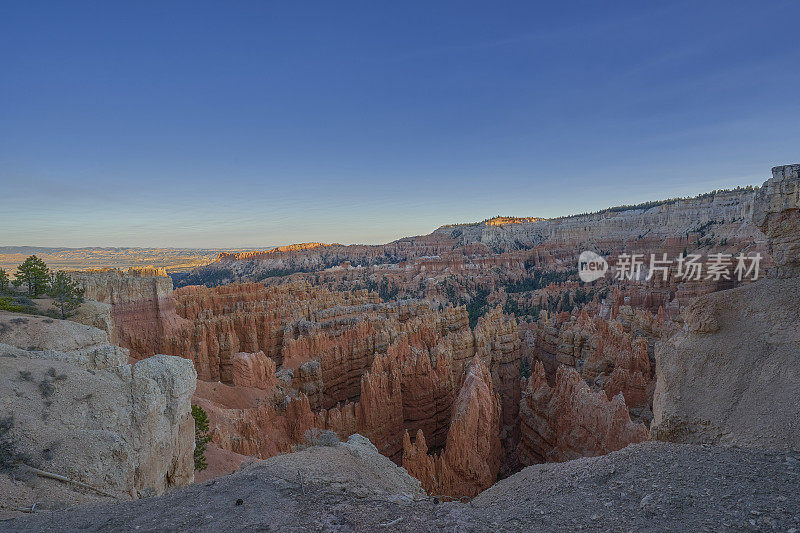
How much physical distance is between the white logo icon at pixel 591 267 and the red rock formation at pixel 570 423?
54.1 m

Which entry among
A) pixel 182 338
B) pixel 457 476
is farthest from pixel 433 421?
pixel 182 338

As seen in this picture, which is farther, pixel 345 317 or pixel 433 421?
pixel 345 317

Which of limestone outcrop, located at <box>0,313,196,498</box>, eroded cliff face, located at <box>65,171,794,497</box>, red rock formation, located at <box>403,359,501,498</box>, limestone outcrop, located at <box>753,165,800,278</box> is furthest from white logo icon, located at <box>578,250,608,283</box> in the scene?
limestone outcrop, located at <box>0,313,196,498</box>

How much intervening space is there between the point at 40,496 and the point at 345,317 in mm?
29043

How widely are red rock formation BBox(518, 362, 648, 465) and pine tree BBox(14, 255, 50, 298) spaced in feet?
92.5

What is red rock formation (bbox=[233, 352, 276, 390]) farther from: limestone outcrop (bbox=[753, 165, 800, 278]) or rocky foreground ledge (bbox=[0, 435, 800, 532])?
limestone outcrop (bbox=[753, 165, 800, 278])

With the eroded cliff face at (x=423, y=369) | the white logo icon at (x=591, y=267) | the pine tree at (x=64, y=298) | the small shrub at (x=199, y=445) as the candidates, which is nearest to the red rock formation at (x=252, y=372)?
the eroded cliff face at (x=423, y=369)

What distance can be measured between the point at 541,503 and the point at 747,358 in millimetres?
4783

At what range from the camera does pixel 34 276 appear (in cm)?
2141

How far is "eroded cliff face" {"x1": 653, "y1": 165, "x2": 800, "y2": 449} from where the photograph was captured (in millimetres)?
5559

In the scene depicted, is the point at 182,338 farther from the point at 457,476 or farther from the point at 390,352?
the point at 457,476

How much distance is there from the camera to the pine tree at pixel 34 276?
70.0 feet

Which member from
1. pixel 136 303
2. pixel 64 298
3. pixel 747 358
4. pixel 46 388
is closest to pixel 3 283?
pixel 64 298

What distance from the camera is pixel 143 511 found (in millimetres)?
4566
